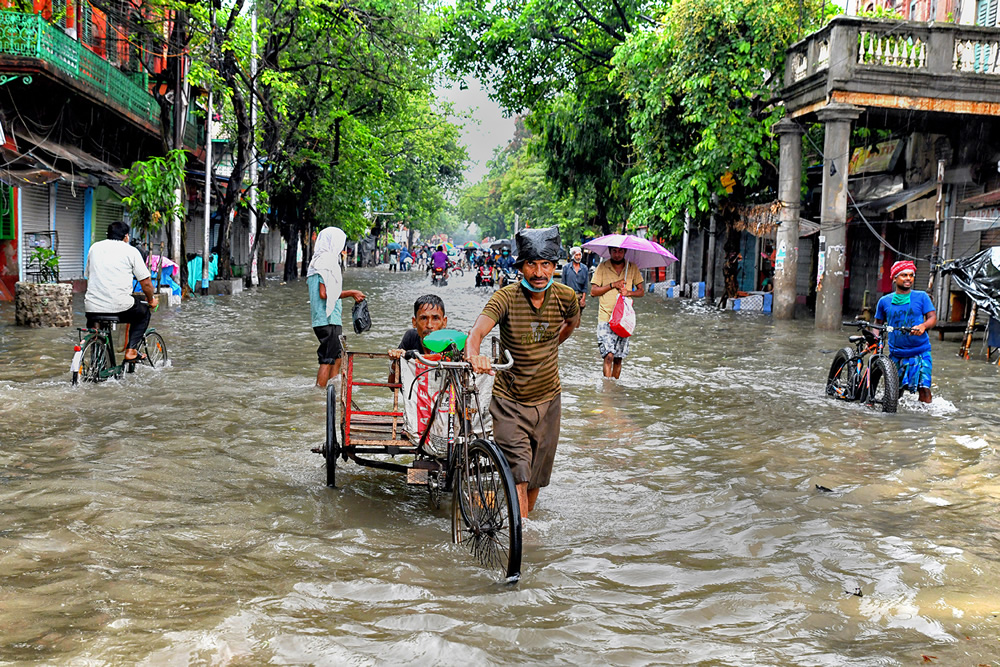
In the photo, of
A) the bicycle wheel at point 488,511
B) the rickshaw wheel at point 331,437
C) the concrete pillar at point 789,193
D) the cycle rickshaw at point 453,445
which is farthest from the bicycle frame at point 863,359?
the concrete pillar at point 789,193

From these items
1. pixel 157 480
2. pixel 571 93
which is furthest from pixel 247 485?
pixel 571 93

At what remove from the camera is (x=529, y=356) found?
498 centimetres

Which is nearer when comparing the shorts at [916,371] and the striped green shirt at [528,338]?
the striped green shirt at [528,338]

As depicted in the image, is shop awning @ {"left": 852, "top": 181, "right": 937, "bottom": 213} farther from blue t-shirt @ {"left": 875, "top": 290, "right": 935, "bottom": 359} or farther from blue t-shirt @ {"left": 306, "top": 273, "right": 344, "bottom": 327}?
blue t-shirt @ {"left": 306, "top": 273, "right": 344, "bottom": 327}

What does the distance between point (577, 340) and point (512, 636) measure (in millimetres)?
12420

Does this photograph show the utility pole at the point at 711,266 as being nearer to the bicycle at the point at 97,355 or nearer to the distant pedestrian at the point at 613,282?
the distant pedestrian at the point at 613,282

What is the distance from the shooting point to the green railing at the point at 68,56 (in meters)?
17.5

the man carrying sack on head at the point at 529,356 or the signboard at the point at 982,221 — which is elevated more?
the signboard at the point at 982,221

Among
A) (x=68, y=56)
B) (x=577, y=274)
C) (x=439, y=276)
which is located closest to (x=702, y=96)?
(x=577, y=274)

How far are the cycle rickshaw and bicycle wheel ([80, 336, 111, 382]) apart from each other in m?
4.34

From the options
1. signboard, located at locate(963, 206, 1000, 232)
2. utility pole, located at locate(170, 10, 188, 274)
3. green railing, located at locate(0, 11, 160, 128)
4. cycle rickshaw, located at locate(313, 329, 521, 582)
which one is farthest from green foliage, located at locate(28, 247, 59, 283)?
signboard, located at locate(963, 206, 1000, 232)

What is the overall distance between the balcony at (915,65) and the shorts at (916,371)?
9882mm

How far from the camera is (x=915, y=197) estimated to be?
19.7 metres

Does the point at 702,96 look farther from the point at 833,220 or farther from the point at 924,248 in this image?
the point at 924,248
